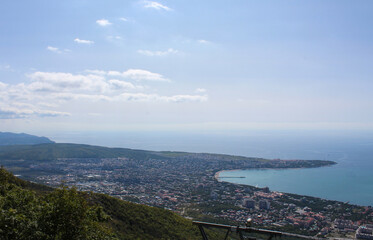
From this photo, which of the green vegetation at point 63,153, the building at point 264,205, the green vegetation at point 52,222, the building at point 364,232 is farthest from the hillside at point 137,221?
the green vegetation at point 63,153

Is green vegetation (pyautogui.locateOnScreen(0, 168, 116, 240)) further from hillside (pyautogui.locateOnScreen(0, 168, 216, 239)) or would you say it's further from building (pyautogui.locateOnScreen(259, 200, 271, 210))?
building (pyautogui.locateOnScreen(259, 200, 271, 210))

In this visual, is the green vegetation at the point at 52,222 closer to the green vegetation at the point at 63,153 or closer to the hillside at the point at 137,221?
the hillside at the point at 137,221

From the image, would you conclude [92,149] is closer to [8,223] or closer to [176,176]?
[176,176]

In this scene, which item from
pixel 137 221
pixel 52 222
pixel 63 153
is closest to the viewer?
pixel 52 222

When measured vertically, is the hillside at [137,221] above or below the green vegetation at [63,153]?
above

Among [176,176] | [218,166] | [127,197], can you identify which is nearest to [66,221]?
[127,197]

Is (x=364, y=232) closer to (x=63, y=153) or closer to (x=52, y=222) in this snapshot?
(x=52, y=222)

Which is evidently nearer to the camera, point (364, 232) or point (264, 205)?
point (364, 232)

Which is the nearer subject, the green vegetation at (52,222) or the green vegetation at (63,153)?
→ the green vegetation at (52,222)

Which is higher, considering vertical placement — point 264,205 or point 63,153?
point 63,153

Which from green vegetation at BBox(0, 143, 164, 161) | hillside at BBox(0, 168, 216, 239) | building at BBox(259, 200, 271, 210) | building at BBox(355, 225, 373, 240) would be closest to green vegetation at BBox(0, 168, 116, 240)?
hillside at BBox(0, 168, 216, 239)

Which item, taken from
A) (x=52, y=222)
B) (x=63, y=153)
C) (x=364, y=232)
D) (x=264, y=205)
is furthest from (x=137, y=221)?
(x=63, y=153)
